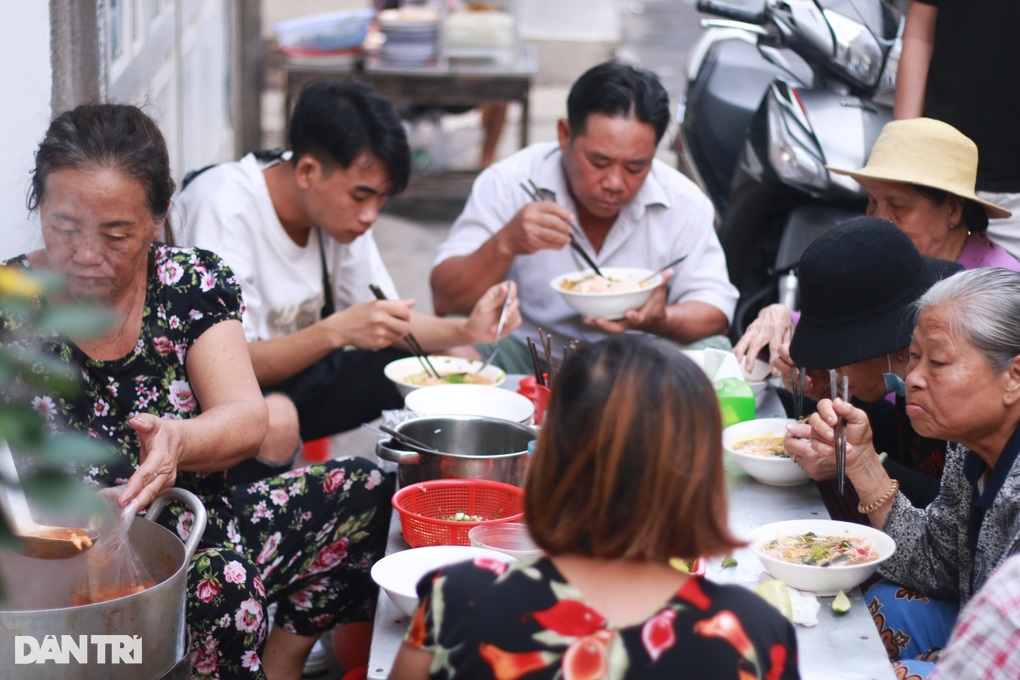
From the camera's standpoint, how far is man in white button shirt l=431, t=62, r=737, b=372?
3520 millimetres

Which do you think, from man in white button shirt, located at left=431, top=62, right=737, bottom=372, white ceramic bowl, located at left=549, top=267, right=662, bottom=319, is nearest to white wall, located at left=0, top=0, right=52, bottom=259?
man in white button shirt, located at left=431, top=62, right=737, bottom=372

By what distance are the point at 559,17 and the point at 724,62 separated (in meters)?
7.18

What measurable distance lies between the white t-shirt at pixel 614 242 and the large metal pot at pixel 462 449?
1249mm

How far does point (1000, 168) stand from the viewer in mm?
3430

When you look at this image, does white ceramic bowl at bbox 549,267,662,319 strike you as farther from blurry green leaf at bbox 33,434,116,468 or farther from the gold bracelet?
blurry green leaf at bbox 33,434,116,468

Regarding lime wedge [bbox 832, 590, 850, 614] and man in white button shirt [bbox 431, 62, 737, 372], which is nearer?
lime wedge [bbox 832, 590, 850, 614]

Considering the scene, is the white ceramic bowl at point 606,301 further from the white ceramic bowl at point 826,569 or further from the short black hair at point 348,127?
the white ceramic bowl at point 826,569

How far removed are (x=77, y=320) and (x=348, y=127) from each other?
2281 mm

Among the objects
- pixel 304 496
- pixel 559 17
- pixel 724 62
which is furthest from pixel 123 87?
pixel 559 17

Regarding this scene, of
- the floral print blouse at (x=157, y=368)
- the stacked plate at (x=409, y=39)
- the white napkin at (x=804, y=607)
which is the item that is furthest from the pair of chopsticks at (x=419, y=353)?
the stacked plate at (x=409, y=39)

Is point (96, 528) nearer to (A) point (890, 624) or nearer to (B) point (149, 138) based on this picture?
(B) point (149, 138)

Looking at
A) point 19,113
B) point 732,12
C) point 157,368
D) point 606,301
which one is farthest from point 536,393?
point 732,12

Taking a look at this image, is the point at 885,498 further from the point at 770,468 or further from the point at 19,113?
the point at 19,113

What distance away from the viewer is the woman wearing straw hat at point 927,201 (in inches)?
119
